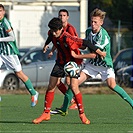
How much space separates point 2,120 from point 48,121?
0.80 metres

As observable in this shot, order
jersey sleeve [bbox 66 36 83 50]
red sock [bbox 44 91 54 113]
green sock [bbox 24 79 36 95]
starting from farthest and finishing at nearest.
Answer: green sock [bbox 24 79 36 95]
red sock [bbox 44 91 54 113]
jersey sleeve [bbox 66 36 83 50]

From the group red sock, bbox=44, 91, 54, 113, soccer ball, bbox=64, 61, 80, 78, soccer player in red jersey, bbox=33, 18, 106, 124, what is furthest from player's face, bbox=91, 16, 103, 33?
red sock, bbox=44, 91, 54, 113

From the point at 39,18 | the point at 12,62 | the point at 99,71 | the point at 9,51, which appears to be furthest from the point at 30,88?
the point at 39,18

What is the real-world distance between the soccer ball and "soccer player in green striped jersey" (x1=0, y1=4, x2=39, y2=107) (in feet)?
7.37

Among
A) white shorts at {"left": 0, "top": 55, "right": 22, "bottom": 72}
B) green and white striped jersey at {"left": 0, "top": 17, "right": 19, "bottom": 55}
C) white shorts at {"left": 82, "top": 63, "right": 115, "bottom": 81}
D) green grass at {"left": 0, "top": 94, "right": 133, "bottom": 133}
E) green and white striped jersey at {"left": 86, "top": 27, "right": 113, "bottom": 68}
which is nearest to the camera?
green grass at {"left": 0, "top": 94, "right": 133, "bottom": 133}

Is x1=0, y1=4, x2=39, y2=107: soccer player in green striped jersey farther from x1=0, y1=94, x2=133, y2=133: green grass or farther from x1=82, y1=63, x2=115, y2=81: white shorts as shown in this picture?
x1=82, y1=63, x2=115, y2=81: white shorts

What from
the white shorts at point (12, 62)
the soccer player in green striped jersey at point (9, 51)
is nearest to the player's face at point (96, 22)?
the soccer player in green striped jersey at point (9, 51)

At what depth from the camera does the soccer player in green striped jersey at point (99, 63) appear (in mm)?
12414

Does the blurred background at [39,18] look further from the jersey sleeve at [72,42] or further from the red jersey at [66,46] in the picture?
the jersey sleeve at [72,42]

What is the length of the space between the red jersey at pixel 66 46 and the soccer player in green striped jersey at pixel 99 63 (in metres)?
0.41

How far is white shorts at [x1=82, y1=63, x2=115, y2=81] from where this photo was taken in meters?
12.6

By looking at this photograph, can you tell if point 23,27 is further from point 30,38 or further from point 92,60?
point 92,60

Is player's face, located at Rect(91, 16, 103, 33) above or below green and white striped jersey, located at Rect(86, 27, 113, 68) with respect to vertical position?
above

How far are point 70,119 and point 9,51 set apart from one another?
2287 millimetres
